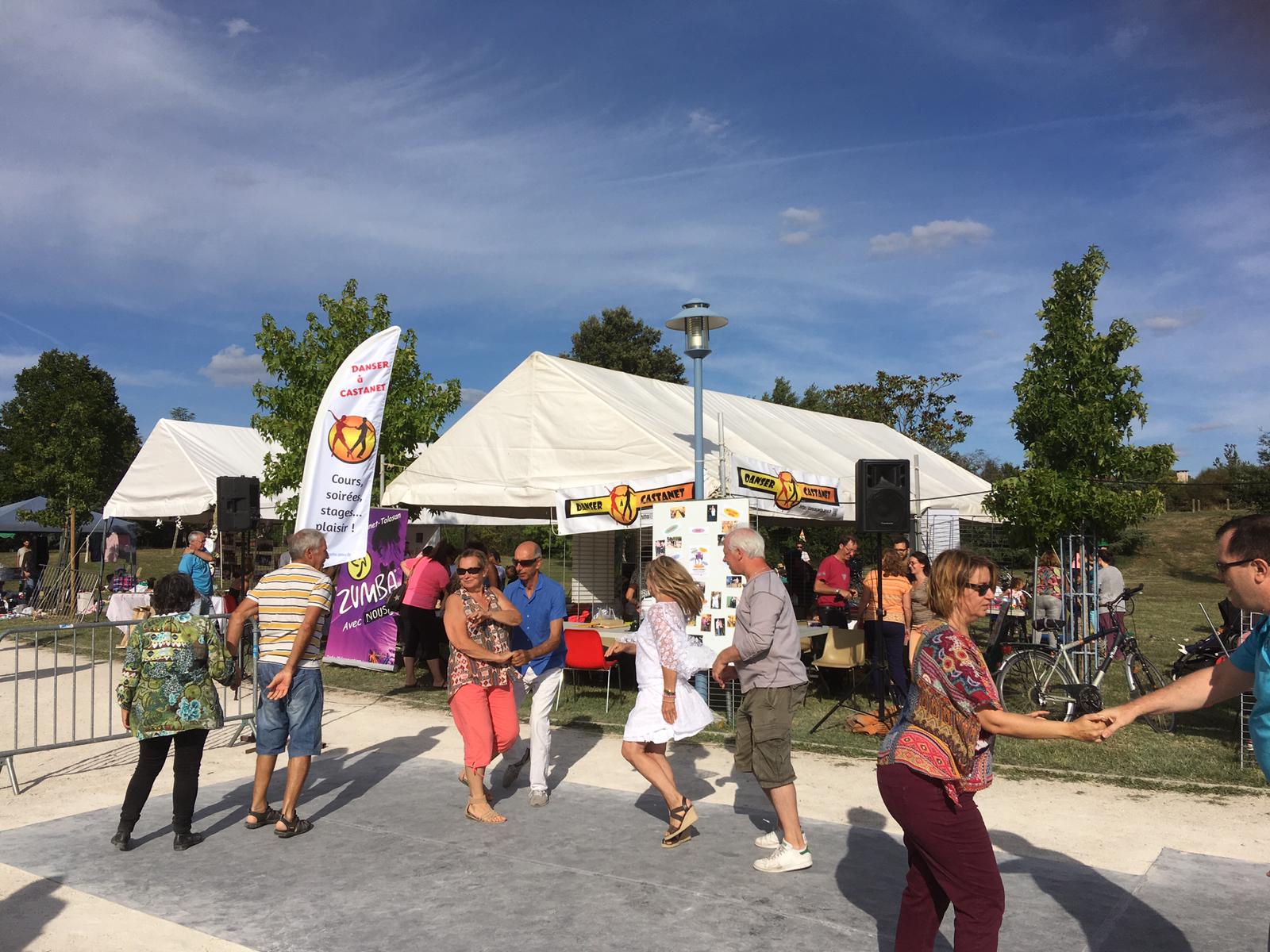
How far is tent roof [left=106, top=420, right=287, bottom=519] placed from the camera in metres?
19.9

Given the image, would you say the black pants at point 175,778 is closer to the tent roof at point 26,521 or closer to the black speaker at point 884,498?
the black speaker at point 884,498

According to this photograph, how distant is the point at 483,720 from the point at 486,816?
0.58 metres

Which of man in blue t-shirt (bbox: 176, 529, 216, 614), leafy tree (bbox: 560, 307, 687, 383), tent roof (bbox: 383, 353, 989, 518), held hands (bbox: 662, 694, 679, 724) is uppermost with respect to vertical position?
leafy tree (bbox: 560, 307, 687, 383)

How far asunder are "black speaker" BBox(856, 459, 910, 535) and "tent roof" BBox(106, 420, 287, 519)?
13.3 m

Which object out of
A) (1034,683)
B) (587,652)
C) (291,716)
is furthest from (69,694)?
(1034,683)

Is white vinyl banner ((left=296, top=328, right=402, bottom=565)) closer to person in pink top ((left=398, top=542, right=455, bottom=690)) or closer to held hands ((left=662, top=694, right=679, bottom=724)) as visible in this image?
person in pink top ((left=398, top=542, right=455, bottom=690))

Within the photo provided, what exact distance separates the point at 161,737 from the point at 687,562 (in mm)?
5401

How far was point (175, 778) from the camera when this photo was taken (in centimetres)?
565

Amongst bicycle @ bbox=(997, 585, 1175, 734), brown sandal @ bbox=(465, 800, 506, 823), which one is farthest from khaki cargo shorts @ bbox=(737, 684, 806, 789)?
bicycle @ bbox=(997, 585, 1175, 734)

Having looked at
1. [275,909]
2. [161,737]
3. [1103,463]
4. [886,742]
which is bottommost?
[275,909]

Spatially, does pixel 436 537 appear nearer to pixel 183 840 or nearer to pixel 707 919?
pixel 183 840

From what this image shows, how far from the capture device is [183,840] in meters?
5.64

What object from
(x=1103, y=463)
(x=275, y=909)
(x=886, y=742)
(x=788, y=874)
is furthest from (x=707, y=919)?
(x=1103, y=463)

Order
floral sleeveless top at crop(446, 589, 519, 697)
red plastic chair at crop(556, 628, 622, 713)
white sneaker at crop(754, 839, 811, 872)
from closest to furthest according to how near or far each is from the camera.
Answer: white sneaker at crop(754, 839, 811, 872)
floral sleeveless top at crop(446, 589, 519, 697)
red plastic chair at crop(556, 628, 622, 713)
